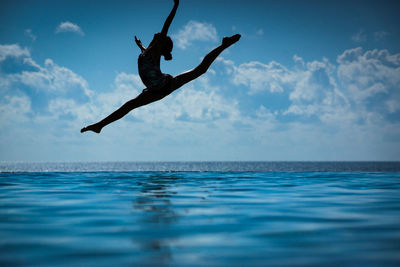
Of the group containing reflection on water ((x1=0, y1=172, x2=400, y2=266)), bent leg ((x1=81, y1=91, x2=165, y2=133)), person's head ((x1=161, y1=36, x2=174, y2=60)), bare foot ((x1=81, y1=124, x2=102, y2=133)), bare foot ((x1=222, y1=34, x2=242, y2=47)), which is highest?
bare foot ((x1=222, y1=34, x2=242, y2=47))

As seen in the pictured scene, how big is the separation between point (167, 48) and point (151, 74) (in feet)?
2.88

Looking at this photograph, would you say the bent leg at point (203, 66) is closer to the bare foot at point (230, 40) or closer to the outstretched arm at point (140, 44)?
the bare foot at point (230, 40)

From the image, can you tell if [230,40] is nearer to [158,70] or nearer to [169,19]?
[169,19]

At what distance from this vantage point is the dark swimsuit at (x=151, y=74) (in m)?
9.47

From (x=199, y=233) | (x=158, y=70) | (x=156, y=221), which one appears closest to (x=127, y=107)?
(x=158, y=70)

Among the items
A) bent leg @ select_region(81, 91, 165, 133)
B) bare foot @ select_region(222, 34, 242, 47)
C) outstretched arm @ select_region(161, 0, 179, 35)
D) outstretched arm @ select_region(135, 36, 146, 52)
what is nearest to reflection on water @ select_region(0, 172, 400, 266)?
bent leg @ select_region(81, 91, 165, 133)

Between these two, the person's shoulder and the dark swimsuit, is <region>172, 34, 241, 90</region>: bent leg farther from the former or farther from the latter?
the person's shoulder

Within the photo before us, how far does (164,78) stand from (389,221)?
635 centimetres

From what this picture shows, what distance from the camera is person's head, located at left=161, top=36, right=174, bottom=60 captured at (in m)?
9.53

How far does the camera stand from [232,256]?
A: 11.3ft

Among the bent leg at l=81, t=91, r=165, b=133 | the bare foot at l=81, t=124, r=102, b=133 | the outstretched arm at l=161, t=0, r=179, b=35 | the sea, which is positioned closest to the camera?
the sea

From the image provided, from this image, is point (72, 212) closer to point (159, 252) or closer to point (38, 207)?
point (38, 207)

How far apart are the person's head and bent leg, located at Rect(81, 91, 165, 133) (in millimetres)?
1112

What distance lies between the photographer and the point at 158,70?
31.2 ft
